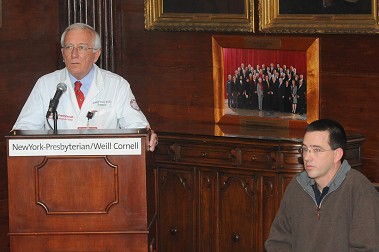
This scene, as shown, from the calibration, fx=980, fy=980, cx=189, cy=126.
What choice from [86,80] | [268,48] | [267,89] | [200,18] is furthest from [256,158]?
[86,80]

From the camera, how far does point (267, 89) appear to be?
7562 millimetres

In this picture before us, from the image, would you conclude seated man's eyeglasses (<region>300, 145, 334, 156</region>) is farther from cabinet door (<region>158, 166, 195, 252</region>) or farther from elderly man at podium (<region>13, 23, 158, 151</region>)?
cabinet door (<region>158, 166, 195, 252</region>)

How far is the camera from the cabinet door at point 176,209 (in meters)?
7.36

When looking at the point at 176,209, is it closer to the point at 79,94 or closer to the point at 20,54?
the point at 20,54

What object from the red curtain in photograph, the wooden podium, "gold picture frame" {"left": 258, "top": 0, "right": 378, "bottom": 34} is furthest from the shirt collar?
the red curtain in photograph

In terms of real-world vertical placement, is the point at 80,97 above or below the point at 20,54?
below

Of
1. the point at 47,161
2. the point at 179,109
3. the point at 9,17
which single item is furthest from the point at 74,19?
the point at 47,161

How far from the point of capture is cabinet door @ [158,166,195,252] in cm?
736

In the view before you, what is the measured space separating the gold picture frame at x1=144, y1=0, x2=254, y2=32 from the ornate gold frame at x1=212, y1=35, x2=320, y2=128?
13 centimetres

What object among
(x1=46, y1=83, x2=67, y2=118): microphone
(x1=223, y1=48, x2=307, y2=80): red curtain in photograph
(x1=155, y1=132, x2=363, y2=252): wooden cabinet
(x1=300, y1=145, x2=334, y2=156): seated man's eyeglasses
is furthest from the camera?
(x1=223, y1=48, x2=307, y2=80): red curtain in photograph

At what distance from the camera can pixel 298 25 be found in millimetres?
7090

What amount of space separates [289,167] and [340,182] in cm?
202

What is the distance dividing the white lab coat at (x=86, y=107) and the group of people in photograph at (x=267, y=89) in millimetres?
1904

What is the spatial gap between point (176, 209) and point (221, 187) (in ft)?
1.52
